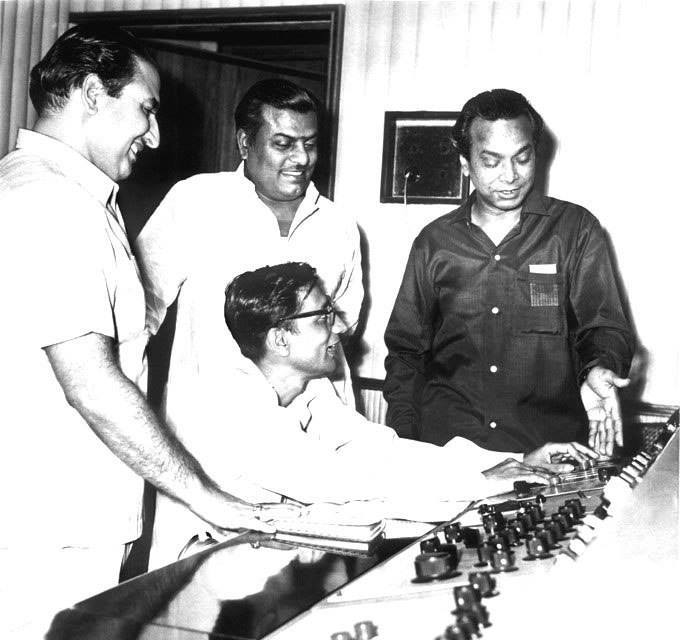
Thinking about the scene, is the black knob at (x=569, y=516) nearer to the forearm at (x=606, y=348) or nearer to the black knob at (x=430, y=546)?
the black knob at (x=430, y=546)

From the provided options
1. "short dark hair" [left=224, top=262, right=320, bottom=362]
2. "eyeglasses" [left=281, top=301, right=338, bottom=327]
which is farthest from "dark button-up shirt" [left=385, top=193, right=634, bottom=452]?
"short dark hair" [left=224, top=262, right=320, bottom=362]

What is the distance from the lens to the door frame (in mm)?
3750

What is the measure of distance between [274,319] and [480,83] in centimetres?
178

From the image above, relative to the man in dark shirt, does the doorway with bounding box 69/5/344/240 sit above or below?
above

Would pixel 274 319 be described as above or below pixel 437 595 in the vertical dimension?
above

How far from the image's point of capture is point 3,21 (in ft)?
13.3

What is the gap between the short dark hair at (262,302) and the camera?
2.35 meters

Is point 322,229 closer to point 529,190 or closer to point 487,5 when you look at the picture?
point 529,190

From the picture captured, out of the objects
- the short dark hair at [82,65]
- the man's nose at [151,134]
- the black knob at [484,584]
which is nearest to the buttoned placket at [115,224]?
the man's nose at [151,134]

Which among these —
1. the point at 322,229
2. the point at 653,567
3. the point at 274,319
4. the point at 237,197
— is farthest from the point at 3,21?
the point at 653,567

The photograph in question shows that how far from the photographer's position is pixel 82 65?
1837 mm

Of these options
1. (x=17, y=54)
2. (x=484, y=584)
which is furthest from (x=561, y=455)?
(x=17, y=54)

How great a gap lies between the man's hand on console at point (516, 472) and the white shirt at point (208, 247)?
1.18m

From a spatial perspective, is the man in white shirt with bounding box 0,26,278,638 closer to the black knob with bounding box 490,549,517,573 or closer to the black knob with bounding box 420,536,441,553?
the black knob with bounding box 420,536,441,553
